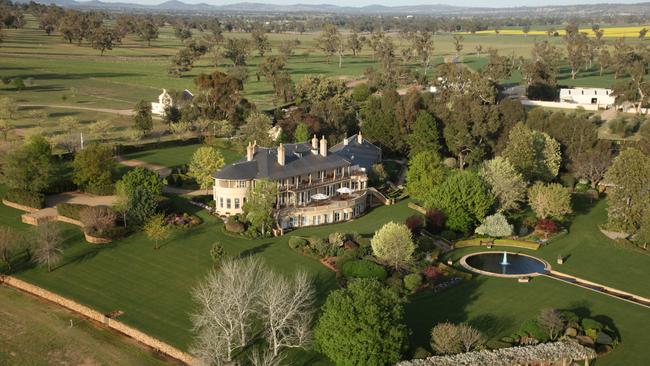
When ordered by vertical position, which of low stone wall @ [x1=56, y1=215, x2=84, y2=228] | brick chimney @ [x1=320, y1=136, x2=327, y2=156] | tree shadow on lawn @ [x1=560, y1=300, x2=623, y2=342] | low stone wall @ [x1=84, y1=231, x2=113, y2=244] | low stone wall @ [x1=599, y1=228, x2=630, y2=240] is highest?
brick chimney @ [x1=320, y1=136, x2=327, y2=156]

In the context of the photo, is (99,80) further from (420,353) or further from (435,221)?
(420,353)

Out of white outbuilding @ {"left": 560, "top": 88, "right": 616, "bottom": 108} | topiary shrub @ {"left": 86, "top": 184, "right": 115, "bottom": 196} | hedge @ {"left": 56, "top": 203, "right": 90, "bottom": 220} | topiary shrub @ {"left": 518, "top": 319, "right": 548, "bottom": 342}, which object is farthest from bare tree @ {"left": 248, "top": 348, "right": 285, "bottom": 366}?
white outbuilding @ {"left": 560, "top": 88, "right": 616, "bottom": 108}

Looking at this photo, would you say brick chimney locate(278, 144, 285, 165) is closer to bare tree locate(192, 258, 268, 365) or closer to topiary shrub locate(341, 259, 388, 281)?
topiary shrub locate(341, 259, 388, 281)

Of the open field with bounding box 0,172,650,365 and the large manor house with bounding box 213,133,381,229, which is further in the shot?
the large manor house with bounding box 213,133,381,229

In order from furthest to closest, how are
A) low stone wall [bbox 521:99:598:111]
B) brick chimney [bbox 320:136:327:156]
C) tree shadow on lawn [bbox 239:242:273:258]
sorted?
low stone wall [bbox 521:99:598:111] → brick chimney [bbox 320:136:327:156] → tree shadow on lawn [bbox 239:242:273:258]

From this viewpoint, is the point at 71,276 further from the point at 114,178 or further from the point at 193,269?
the point at 114,178

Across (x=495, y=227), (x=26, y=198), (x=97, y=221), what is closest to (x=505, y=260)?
(x=495, y=227)

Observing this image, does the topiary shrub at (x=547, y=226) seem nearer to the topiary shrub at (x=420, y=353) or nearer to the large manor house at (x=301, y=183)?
the large manor house at (x=301, y=183)
